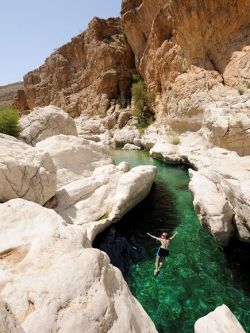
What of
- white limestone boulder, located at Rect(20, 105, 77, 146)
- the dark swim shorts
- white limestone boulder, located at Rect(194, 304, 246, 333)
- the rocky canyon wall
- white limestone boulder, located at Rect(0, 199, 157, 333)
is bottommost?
the dark swim shorts

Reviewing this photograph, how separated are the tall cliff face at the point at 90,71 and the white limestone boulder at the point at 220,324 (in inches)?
1775

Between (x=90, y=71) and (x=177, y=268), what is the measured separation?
166 feet

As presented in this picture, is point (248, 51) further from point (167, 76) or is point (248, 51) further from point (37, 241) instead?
point (37, 241)

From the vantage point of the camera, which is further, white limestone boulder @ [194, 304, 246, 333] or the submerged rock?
the submerged rock

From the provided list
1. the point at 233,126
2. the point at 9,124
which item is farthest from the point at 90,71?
the point at 233,126

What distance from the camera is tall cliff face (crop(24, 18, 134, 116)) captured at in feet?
161

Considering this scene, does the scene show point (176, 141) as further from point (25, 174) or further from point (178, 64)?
point (25, 174)

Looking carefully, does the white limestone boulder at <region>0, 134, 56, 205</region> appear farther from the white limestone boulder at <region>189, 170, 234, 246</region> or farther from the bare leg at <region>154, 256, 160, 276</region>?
the white limestone boulder at <region>189, 170, 234, 246</region>

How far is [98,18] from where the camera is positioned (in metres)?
51.5

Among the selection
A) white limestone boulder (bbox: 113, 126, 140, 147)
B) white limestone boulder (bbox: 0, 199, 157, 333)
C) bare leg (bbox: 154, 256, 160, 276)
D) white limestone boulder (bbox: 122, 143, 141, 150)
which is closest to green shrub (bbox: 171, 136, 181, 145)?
white limestone boulder (bbox: 122, 143, 141, 150)

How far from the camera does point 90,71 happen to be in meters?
53.2

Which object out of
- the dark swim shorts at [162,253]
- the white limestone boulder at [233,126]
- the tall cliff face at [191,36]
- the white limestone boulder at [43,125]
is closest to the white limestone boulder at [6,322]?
the dark swim shorts at [162,253]

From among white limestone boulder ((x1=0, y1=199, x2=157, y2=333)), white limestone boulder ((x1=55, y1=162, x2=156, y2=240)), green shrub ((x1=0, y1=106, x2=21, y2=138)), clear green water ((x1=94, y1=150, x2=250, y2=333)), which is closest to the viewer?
white limestone boulder ((x1=0, y1=199, x2=157, y2=333))

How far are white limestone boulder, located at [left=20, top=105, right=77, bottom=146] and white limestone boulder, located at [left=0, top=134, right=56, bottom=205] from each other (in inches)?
281
